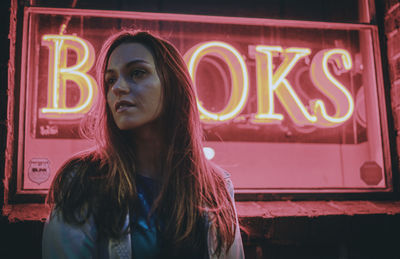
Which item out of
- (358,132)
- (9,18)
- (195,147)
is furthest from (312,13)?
(9,18)

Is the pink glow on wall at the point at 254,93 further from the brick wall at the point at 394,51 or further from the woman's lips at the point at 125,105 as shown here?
the woman's lips at the point at 125,105

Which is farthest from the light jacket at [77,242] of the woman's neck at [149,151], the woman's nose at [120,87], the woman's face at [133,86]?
the woman's nose at [120,87]

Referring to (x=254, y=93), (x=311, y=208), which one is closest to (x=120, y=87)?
(x=254, y=93)

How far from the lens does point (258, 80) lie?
9.00 ft

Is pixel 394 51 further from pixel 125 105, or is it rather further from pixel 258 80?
pixel 125 105

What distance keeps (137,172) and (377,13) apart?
8.17ft

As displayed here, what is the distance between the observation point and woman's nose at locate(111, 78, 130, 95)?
1.52 meters

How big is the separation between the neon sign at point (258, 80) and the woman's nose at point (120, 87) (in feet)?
3.32

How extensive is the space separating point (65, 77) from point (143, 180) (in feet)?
4.46

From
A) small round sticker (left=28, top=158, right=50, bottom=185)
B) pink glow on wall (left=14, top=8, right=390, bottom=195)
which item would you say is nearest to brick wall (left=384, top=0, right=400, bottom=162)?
pink glow on wall (left=14, top=8, right=390, bottom=195)

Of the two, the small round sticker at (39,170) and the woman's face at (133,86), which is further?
the small round sticker at (39,170)

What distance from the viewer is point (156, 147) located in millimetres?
1725

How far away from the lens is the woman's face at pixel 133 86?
151 centimetres

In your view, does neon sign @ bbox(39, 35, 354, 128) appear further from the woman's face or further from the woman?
the woman's face
